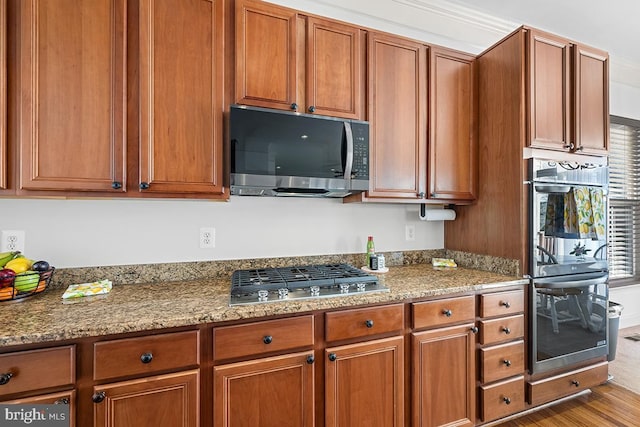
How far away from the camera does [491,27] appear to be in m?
2.77

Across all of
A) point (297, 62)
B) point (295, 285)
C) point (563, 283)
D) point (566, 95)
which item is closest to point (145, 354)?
point (295, 285)

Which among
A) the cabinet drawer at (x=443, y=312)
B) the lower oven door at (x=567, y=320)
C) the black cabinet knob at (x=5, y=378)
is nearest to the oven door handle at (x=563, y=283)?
the lower oven door at (x=567, y=320)

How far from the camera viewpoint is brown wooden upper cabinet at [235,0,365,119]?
1728mm

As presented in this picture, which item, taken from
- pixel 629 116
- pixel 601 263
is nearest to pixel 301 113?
pixel 601 263

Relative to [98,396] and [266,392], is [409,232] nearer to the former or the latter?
[266,392]

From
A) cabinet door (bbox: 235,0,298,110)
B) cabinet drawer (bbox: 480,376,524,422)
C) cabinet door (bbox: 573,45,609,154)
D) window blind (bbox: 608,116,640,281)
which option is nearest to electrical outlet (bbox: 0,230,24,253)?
cabinet door (bbox: 235,0,298,110)

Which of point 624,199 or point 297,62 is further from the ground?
point 297,62

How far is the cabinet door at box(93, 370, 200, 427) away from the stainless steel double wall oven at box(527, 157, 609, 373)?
201cm

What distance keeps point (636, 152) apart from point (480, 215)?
114 inches

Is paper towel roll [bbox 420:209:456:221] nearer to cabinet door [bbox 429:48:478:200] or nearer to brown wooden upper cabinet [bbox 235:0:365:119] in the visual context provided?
cabinet door [bbox 429:48:478:200]

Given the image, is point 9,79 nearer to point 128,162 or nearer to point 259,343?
point 128,162

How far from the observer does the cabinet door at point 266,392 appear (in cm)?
133

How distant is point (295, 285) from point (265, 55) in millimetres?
1275

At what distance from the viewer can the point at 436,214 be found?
2406 millimetres
